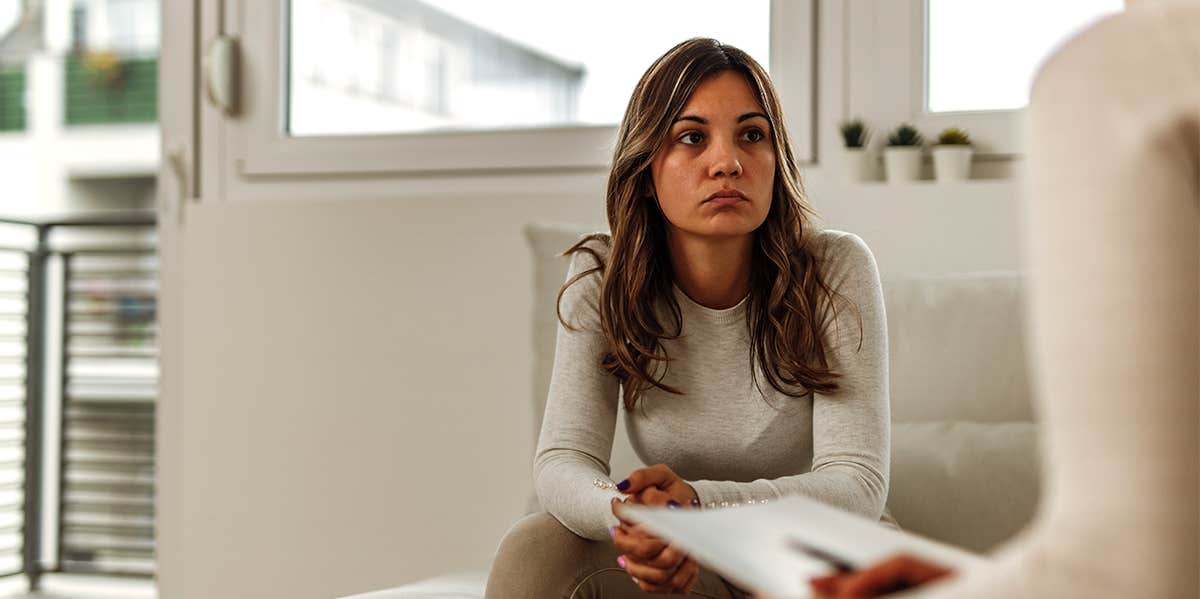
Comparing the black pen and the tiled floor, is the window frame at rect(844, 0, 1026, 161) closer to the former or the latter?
the black pen

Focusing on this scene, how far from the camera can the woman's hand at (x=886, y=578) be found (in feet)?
2.14

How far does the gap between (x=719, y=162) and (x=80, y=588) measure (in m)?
3.28

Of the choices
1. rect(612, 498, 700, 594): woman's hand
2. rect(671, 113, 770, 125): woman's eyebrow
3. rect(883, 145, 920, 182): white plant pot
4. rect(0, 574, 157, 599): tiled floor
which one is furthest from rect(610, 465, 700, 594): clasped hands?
rect(0, 574, 157, 599): tiled floor

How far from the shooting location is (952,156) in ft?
7.00

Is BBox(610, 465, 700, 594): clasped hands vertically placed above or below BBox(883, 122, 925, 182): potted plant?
below

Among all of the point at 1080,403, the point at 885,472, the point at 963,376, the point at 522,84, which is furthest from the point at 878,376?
the point at 522,84

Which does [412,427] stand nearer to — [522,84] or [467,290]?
[467,290]

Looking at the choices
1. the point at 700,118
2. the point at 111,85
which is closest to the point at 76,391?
the point at 111,85

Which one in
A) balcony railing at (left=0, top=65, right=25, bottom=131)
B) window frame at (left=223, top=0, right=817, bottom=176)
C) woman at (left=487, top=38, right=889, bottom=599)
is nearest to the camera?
woman at (left=487, top=38, right=889, bottom=599)

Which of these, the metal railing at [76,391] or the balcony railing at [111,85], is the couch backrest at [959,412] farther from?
the balcony railing at [111,85]

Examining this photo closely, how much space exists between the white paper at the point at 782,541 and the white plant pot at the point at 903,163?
1.38 meters

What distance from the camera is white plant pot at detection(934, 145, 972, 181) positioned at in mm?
2133

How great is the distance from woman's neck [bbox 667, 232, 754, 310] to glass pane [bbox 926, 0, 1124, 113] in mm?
797

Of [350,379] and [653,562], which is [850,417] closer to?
[653,562]
